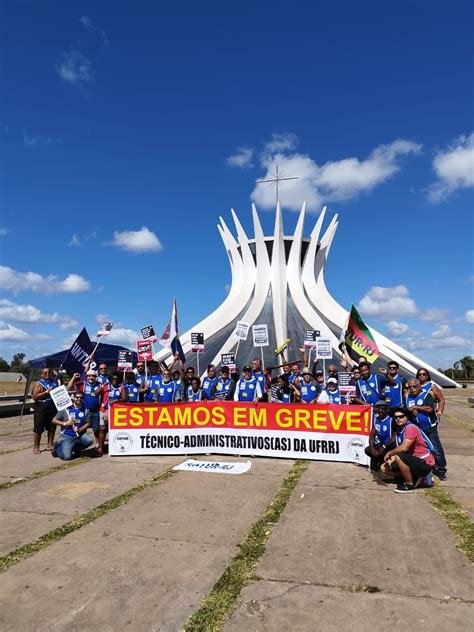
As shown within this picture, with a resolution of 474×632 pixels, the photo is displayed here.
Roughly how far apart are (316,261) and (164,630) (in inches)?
1351

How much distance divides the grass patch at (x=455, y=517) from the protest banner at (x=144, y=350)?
27.4 ft

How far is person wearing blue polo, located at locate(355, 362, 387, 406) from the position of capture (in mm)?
8914

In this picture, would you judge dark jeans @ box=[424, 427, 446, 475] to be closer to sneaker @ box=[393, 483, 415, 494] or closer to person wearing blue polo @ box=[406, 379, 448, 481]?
person wearing blue polo @ box=[406, 379, 448, 481]

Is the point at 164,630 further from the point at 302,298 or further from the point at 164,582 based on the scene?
the point at 302,298

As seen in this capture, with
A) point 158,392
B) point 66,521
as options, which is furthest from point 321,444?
point 66,521

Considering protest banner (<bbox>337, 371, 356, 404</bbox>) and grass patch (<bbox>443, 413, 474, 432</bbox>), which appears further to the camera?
grass patch (<bbox>443, 413, 474, 432</bbox>)

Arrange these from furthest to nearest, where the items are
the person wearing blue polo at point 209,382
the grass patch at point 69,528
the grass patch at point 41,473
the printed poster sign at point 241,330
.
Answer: the printed poster sign at point 241,330 < the person wearing blue polo at point 209,382 < the grass patch at point 41,473 < the grass patch at point 69,528

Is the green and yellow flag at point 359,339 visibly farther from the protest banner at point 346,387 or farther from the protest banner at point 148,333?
the protest banner at point 148,333

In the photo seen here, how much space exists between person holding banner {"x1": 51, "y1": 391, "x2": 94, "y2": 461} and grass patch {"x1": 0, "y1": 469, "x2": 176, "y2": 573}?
7.84 feet

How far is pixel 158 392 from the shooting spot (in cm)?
1002

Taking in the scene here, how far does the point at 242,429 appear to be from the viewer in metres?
8.59

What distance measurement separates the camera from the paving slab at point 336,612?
300 cm

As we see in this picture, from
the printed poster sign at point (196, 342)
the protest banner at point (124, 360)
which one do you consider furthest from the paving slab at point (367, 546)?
the protest banner at point (124, 360)

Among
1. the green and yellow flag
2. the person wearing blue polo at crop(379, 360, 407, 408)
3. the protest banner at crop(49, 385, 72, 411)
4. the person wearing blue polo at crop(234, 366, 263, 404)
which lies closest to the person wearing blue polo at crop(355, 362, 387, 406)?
the person wearing blue polo at crop(379, 360, 407, 408)
